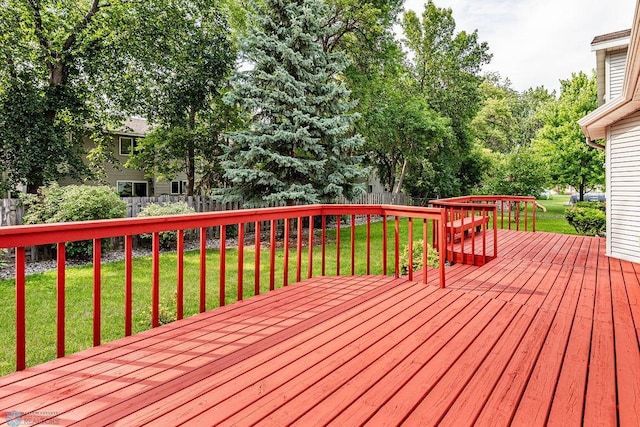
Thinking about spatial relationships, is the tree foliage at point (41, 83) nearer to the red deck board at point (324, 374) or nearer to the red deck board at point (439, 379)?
the red deck board at point (324, 374)

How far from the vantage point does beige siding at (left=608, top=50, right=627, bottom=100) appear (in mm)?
7473

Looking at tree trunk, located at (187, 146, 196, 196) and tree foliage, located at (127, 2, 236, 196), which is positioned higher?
tree foliage, located at (127, 2, 236, 196)

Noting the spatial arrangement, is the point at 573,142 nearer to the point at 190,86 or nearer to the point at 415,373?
the point at 190,86

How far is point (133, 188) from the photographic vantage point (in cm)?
1736

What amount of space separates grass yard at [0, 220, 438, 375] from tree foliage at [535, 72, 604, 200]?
466 inches

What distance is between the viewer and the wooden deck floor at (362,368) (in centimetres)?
165

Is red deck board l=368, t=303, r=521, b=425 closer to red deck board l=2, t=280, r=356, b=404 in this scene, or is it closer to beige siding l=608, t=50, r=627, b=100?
red deck board l=2, t=280, r=356, b=404

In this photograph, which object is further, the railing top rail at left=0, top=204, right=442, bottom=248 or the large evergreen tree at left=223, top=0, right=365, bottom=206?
the large evergreen tree at left=223, top=0, right=365, bottom=206

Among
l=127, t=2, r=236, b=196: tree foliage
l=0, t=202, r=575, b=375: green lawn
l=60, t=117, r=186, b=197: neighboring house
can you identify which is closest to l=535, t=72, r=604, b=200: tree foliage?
l=0, t=202, r=575, b=375: green lawn

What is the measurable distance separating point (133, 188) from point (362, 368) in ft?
58.7

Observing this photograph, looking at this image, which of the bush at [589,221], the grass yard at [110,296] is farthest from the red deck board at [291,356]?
the bush at [589,221]

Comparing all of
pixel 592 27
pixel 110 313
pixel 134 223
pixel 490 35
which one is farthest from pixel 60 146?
pixel 490 35

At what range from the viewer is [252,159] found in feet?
31.4

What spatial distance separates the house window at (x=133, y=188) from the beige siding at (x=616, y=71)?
17.6 m
